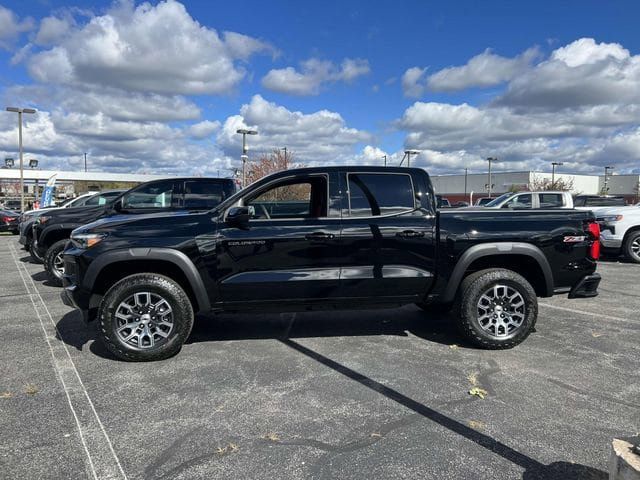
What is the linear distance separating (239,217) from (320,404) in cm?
186

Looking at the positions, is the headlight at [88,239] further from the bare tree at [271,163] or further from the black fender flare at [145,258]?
the bare tree at [271,163]

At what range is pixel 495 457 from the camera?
291 cm

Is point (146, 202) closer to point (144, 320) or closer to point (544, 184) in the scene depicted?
point (144, 320)

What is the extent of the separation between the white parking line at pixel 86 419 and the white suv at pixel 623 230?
1136cm

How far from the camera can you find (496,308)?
4.92m

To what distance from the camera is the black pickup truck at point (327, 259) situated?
14.9ft

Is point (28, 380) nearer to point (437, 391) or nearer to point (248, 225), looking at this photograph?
point (248, 225)

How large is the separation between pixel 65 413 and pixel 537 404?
352 centimetres

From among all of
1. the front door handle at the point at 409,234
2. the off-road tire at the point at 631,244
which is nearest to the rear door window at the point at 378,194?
the front door handle at the point at 409,234

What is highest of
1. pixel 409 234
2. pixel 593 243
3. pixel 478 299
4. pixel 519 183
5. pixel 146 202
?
pixel 519 183

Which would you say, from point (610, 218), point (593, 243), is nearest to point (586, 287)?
point (593, 243)

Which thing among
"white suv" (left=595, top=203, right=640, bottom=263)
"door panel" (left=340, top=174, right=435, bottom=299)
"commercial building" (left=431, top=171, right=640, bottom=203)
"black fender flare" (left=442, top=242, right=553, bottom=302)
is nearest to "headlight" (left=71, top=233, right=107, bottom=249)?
"door panel" (left=340, top=174, right=435, bottom=299)

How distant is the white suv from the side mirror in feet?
32.5

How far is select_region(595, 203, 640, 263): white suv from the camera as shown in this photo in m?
11.1
